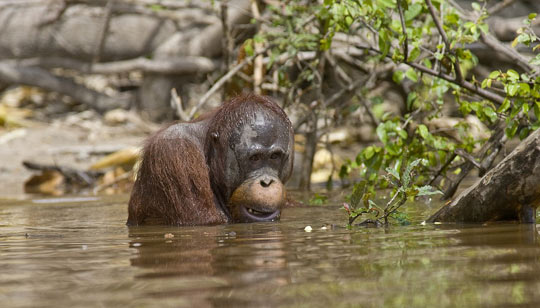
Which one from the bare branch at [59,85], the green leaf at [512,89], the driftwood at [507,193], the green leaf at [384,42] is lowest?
the driftwood at [507,193]

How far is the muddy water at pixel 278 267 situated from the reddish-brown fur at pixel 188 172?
2.06ft

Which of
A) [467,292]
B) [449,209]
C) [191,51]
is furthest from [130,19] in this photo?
[467,292]

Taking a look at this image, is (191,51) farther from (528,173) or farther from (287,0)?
(528,173)

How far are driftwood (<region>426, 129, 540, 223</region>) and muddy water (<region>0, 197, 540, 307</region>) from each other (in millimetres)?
149

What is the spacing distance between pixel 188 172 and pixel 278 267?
97.0 inches

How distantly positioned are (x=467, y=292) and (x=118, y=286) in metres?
1.12

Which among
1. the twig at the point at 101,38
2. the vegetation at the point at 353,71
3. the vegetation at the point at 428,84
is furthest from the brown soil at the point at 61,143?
the vegetation at the point at 428,84

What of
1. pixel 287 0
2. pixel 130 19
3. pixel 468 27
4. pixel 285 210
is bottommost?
pixel 285 210

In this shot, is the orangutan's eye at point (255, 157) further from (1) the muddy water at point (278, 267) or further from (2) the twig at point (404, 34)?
(2) the twig at point (404, 34)

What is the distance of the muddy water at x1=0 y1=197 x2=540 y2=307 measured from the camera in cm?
229

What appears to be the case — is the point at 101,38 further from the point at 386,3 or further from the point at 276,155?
the point at 386,3

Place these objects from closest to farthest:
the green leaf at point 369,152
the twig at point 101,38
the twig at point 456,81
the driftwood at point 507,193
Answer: the driftwood at point 507,193 < the twig at point 456,81 < the green leaf at point 369,152 < the twig at point 101,38

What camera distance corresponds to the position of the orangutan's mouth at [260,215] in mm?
5191

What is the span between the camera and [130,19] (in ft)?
41.5
